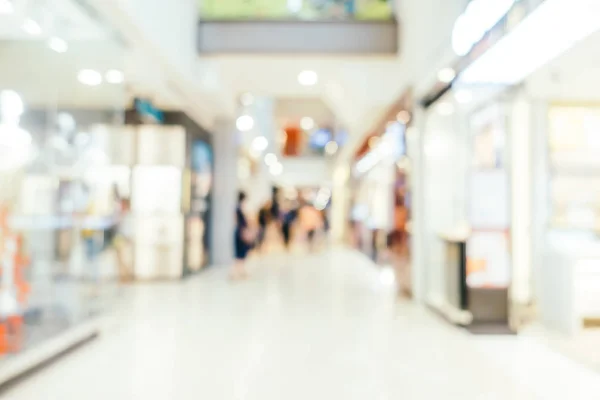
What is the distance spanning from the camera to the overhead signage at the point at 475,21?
4176mm

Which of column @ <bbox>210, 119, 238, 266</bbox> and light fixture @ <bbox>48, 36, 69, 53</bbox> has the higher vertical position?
light fixture @ <bbox>48, 36, 69, 53</bbox>


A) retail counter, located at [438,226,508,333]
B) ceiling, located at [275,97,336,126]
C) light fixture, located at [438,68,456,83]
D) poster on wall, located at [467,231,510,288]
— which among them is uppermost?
ceiling, located at [275,97,336,126]

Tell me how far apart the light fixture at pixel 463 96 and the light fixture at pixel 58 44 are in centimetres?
380

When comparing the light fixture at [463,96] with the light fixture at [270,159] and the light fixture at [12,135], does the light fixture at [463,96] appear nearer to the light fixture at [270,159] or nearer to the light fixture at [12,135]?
the light fixture at [12,135]

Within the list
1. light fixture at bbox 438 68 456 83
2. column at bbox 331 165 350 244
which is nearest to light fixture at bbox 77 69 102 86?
light fixture at bbox 438 68 456 83

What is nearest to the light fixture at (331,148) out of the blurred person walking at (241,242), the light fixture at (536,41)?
the blurred person walking at (241,242)

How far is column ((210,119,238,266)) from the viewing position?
11430mm

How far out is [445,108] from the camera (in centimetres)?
684

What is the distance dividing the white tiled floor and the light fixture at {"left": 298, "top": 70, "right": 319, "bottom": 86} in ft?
12.7

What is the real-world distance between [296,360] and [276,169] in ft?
79.1

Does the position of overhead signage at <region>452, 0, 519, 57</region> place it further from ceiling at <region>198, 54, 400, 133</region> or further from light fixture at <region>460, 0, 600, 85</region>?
ceiling at <region>198, 54, 400, 133</region>

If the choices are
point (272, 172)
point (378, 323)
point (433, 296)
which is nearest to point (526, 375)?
point (378, 323)

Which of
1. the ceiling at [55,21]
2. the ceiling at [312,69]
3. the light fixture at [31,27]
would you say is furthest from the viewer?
the ceiling at [312,69]

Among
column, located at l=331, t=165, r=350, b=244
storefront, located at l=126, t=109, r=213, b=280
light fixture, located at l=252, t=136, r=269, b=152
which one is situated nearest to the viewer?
storefront, located at l=126, t=109, r=213, b=280
